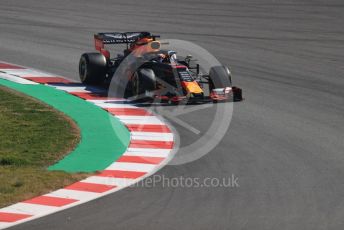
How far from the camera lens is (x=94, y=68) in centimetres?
2264

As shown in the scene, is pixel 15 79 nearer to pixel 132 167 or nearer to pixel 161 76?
pixel 161 76

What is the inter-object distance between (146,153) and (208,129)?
7.81 ft

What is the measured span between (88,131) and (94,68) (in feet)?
15.1

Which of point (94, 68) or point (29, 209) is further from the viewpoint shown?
point (94, 68)

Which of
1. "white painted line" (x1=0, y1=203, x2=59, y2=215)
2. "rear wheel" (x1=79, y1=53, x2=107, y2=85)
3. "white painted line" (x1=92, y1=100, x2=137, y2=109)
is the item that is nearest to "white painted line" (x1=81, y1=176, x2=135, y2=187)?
"white painted line" (x1=0, y1=203, x2=59, y2=215)

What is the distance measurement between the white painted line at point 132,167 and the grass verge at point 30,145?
842mm

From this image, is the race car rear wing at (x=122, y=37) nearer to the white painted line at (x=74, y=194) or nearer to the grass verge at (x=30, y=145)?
the grass verge at (x=30, y=145)

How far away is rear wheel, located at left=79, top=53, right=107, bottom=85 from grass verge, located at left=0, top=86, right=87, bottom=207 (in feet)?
6.41

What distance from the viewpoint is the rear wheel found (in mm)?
22641

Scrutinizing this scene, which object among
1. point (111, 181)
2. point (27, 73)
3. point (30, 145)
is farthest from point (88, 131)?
point (27, 73)

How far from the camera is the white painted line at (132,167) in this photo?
1544cm

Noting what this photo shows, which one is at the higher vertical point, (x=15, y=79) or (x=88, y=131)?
(x=15, y=79)

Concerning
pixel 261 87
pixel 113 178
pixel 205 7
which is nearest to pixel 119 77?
pixel 261 87

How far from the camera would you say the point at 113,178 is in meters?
14.8
